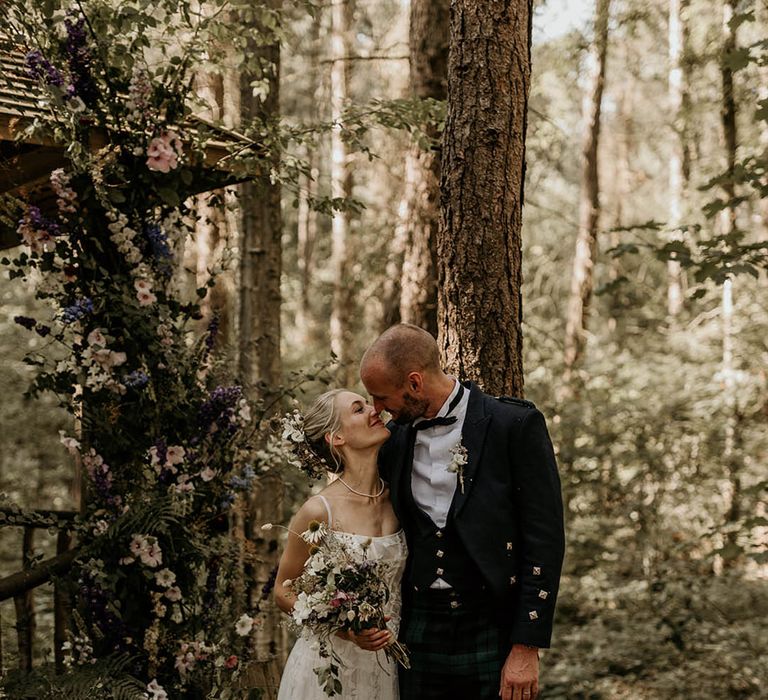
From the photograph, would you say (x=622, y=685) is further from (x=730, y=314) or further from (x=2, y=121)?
(x=2, y=121)

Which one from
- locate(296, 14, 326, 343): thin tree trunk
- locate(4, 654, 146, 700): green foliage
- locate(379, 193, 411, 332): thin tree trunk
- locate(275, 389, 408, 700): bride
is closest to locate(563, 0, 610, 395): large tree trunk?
locate(296, 14, 326, 343): thin tree trunk

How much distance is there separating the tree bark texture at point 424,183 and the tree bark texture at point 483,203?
1.77m

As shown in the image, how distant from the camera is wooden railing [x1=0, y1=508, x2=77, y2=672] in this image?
4180 mm

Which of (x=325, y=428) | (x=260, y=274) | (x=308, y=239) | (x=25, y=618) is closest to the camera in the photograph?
(x=325, y=428)

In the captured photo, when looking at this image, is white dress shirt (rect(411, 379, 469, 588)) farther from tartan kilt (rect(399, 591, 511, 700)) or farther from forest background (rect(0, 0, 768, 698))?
forest background (rect(0, 0, 768, 698))

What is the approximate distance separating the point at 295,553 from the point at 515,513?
2.57 feet

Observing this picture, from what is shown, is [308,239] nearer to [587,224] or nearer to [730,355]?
[587,224]

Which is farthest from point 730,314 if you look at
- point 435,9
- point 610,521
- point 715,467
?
point 435,9

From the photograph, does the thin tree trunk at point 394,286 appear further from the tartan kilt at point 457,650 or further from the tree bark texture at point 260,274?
the tartan kilt at point 457,650

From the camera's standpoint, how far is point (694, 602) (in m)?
8.48

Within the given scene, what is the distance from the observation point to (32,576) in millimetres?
4316

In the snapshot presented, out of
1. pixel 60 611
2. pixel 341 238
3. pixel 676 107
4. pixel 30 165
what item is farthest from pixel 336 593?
pixel 676 107

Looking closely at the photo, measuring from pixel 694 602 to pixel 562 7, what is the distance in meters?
9.16

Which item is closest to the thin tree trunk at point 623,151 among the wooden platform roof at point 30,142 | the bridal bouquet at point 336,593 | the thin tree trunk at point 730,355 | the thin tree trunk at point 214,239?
the thin tree trunk at point 730,355
